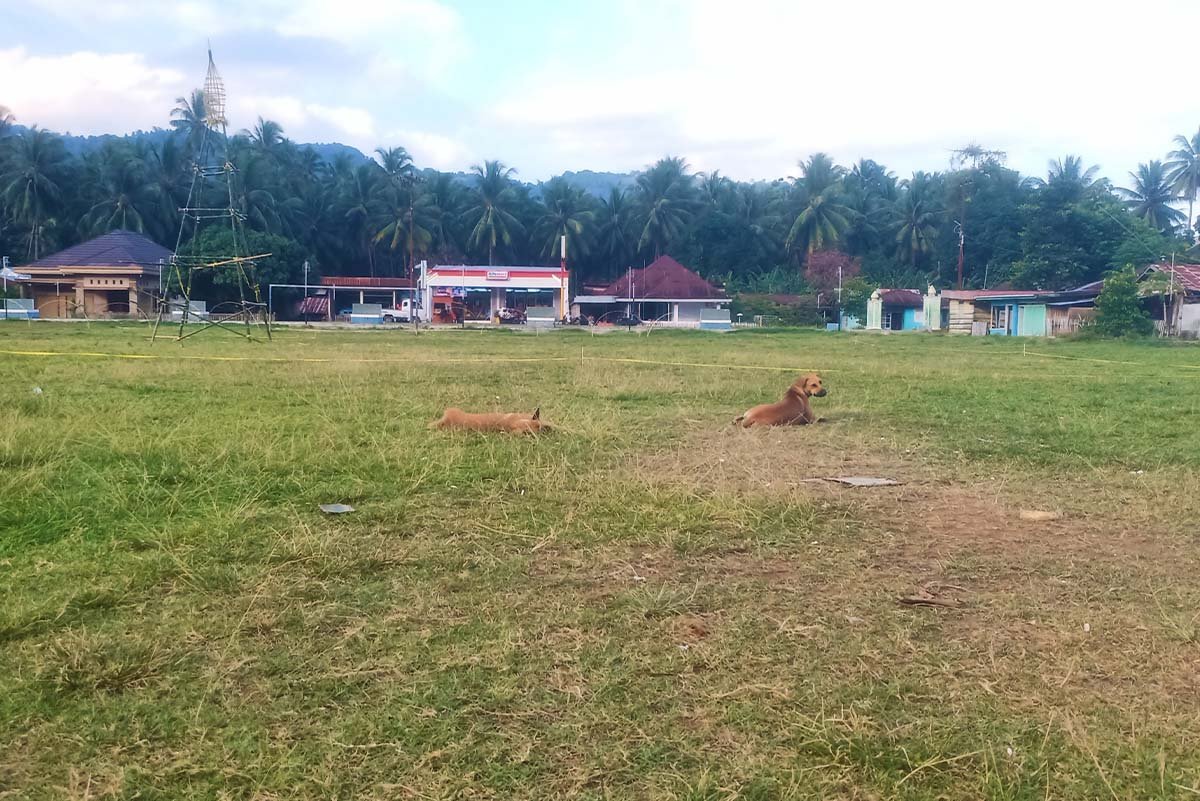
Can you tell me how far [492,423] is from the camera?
8070 mm

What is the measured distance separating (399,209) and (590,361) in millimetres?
50906

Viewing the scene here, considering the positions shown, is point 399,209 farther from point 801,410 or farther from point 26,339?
point 801,410

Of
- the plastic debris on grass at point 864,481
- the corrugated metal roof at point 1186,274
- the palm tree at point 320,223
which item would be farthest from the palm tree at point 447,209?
the plastic debris on grass at point 864,481

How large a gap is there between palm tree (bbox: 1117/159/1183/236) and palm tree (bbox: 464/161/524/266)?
138 ft

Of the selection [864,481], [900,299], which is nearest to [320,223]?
[900,299]

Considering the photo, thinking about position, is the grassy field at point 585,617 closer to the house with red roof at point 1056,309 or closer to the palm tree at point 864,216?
the house with red roof at point 1056,309

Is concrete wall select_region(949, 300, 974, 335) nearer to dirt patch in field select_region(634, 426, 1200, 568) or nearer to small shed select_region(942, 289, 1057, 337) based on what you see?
small shed select_region(942, 289, 1057, 337)

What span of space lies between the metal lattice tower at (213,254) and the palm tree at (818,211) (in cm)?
3638

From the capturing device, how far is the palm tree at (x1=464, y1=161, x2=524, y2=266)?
217ft

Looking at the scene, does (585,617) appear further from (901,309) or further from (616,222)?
(616,222)

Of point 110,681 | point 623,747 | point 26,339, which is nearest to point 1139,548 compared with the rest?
point 623,747

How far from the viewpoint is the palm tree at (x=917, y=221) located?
66.4 metres

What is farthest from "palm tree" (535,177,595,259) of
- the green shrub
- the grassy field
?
the grassy field

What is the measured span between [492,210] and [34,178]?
91.1 feet
